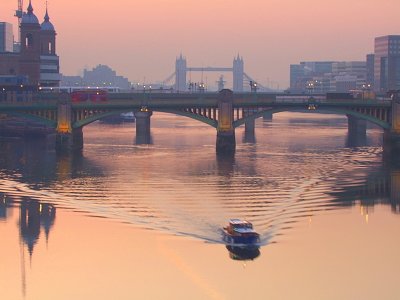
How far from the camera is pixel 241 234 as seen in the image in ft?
213

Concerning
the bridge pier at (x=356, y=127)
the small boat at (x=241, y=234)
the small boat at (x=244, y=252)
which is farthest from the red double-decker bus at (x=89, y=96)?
the small boat at (x=244, y=252)

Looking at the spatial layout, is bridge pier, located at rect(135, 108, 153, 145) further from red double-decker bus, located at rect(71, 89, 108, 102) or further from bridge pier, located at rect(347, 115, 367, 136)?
bridge pier, located at rect(347, 115, 367, 136)

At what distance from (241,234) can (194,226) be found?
718 centimetres

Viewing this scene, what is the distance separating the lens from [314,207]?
80250 millimetres

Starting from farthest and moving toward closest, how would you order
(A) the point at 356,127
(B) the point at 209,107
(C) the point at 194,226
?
(A) the point at 356,127 < (B) the point at 209,107 < (C) the point at 194,226

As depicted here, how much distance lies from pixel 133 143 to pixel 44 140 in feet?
45.3

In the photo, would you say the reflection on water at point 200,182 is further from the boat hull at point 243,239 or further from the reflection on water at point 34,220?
the reflection on water at point 34,220

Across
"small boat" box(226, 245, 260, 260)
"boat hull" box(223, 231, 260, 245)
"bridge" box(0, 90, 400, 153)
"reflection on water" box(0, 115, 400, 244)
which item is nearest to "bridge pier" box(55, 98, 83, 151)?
"bridge" box(0, 90, 400, 153)

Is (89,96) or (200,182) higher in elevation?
(89,96)

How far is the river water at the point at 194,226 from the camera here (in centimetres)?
5644

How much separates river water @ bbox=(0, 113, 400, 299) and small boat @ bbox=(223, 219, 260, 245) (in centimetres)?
79

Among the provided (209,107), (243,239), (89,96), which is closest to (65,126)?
(209,107)

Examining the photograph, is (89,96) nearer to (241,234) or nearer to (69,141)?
(69,141)

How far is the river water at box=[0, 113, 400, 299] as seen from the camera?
185 ft
